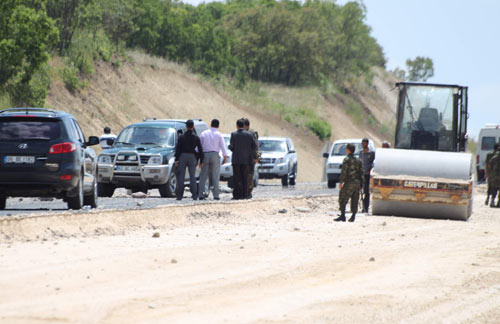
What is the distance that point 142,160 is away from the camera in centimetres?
2494

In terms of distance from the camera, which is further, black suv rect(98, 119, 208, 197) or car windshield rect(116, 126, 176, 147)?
car windshield rect(116, 126, 176, 147)

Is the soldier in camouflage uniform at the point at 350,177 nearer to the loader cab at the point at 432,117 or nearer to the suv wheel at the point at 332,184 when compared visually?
the loader cab at the point at 432,117

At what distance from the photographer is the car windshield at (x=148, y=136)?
2583 centimetres

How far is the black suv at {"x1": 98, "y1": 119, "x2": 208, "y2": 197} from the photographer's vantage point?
2484 cm

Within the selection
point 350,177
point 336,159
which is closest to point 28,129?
point 350,177

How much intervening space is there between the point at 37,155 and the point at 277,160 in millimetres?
21750

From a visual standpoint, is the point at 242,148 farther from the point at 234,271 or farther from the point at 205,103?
the point at 205,103

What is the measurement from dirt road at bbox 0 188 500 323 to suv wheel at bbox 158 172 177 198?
16.9 ft

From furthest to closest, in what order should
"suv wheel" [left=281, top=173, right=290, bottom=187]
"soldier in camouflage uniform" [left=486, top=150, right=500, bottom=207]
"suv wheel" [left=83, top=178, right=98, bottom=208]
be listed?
1. "suv wheel" [left=281, top=173, right=290, bottom=187]
2. "soldier in camouflage uniform" [left=486, top=150, right=500, bottom=207]
3. "suv wheel" [left=83, top=178, right=98, bottom=208]

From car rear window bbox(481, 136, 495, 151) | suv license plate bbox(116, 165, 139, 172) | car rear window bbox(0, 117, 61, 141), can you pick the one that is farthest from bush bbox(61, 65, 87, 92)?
car rear window bbox(0, 117, 61, 141)

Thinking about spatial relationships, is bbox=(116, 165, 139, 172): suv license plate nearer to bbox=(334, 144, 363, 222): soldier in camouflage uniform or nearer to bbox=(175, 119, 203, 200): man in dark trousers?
bbox=(175, 119, 203, 200): man in dark trousers

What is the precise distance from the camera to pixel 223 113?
66.9 meters

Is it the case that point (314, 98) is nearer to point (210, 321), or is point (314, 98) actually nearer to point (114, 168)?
point (114, 168)

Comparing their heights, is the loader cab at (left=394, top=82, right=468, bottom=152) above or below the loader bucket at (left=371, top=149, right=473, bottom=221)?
above
